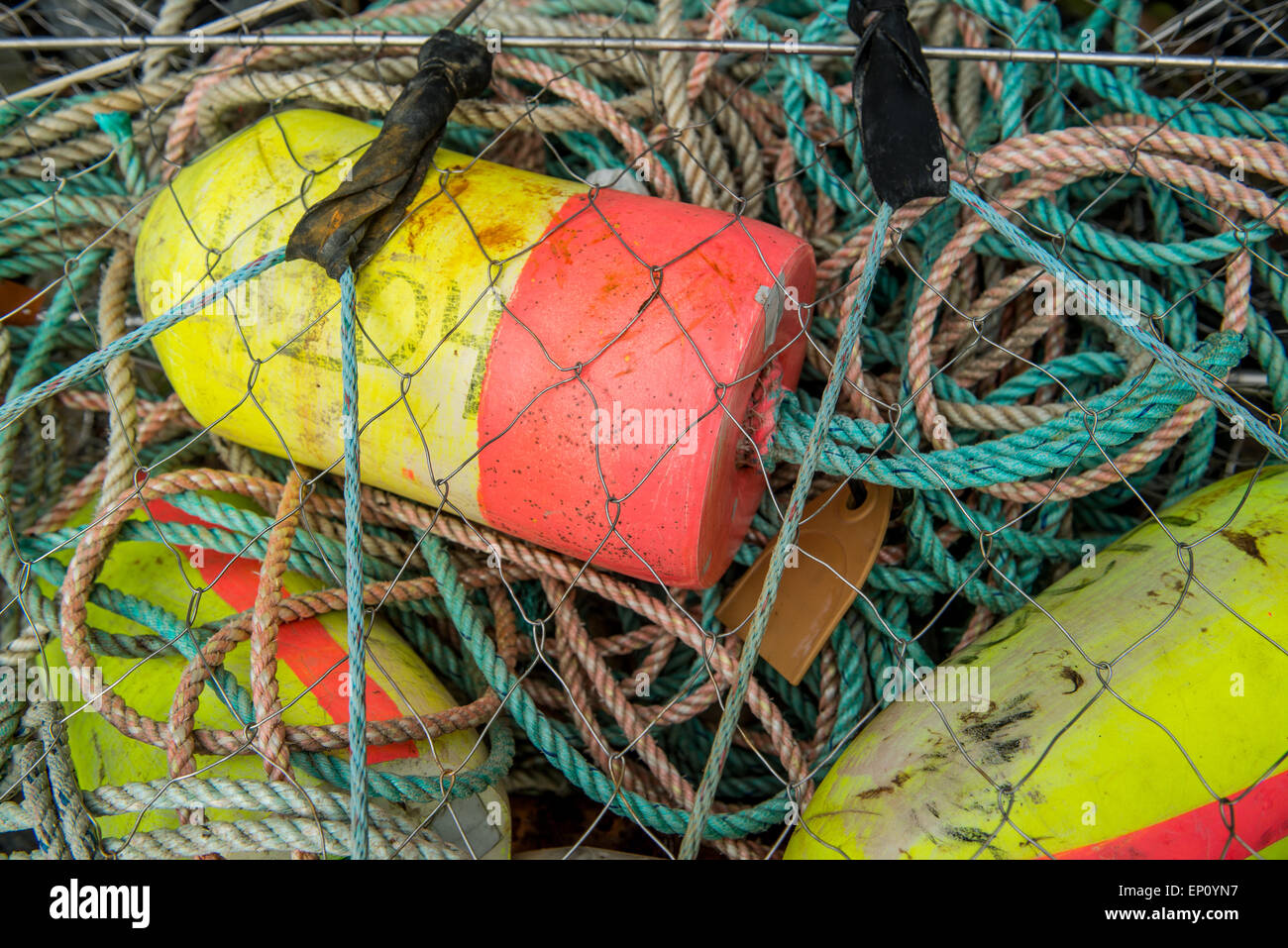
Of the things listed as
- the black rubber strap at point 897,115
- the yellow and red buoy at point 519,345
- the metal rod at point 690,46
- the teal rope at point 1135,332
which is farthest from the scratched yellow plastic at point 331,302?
the teal rope at point 1135,332

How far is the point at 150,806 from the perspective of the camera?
2.92 ft

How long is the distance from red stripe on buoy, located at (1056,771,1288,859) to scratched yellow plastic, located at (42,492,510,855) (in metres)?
0.63

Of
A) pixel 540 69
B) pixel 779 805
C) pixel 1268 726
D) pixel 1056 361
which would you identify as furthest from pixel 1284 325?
pixel 540 69

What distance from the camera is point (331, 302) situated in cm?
97

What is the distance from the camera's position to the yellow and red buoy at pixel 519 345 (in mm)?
886

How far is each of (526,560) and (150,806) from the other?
1.51 feet

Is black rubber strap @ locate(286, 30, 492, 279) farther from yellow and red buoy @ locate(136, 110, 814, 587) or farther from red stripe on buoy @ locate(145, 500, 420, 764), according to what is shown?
red stripe on buoy @ locate(145, 500, 420, 764)

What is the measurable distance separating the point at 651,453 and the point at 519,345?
0.18 metres

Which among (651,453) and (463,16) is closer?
(651,453)

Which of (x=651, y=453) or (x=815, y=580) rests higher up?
(x=651, y=453)

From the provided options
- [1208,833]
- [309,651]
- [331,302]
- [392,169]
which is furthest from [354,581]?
[1208,833]

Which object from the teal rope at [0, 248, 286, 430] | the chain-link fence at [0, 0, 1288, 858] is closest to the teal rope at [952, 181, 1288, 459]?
the chain-link fence at [0, 0, 1288, 858]

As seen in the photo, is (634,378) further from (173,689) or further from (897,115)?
(173,689)

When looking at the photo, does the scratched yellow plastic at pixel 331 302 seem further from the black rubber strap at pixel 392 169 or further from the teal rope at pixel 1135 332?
the teal rope at pixel 1135 332
